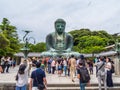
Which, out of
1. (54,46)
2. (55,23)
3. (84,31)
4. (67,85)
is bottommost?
(67,85)

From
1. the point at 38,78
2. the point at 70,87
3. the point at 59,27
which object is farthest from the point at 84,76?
the point at 59,27

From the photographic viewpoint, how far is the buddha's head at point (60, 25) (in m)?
36.5

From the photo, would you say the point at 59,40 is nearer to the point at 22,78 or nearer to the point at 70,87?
the point at 70,87

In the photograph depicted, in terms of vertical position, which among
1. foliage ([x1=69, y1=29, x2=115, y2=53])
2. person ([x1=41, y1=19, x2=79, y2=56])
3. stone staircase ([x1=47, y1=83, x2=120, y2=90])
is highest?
foliage ([x1=69, y1=29, x2=115, y2=53])

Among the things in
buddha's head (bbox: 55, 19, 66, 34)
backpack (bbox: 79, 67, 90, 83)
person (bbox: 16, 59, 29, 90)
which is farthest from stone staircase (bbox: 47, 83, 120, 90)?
buddha's head (bbox: 55, 19, 66, 34)

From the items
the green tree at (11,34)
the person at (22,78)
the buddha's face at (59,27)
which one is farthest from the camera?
the green tree at (11,34)

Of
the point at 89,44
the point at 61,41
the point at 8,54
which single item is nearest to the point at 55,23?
the point at 61,41

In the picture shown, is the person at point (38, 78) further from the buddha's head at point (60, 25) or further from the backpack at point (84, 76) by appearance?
the buddha's head at point (60, 25)

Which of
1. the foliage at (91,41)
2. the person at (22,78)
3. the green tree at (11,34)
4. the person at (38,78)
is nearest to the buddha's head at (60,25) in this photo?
the green tree at (11,34)

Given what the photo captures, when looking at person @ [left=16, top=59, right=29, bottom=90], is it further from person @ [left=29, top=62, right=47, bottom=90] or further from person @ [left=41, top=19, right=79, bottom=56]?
person @ [left=41, top=19, right=79, bottom=56]

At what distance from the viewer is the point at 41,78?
30.5ft

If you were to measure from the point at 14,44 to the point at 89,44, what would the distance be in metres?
26.7

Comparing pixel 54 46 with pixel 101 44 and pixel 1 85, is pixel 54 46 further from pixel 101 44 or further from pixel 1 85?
pixel 101 44

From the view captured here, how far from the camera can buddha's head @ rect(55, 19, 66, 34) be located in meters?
36.5
